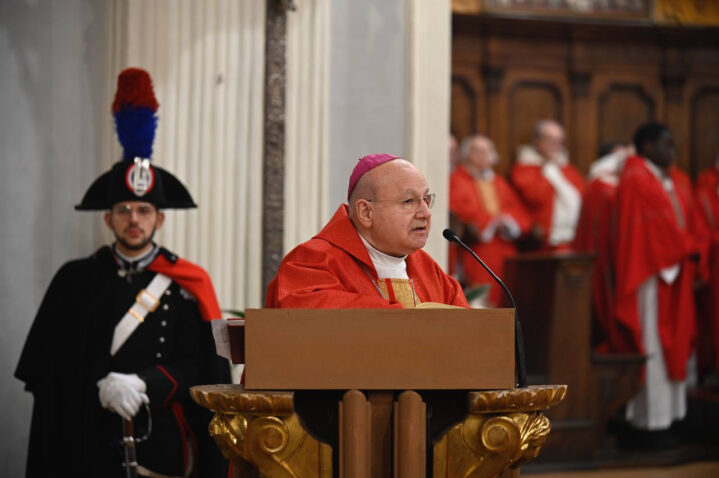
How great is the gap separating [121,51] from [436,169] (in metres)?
1.91

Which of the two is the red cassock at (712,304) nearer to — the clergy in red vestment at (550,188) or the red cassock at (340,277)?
the clergy in red vestment at (550,188)

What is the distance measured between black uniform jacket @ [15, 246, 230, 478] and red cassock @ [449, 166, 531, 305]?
16.5 feet

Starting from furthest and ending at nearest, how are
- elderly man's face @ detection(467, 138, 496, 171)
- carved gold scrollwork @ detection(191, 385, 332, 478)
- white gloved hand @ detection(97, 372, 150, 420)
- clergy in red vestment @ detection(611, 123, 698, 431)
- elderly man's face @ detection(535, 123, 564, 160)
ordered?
elderly man's face @ detection(535, 123, 564, 160) → elderly man's face @ detection(467, 138, 496, 171) → clergy in red vestment @ detection(611, 123, 698, 431) → white gloved hand @ detection(97, 372, 150, 420) → carved gold scrollwork @ detection(191, 385, 332, 478)

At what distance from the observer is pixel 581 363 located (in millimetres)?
7484

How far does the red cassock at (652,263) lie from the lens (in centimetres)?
787

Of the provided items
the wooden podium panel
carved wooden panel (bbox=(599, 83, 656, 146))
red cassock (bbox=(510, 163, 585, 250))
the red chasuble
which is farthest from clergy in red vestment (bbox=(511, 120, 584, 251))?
the wooden podium panel

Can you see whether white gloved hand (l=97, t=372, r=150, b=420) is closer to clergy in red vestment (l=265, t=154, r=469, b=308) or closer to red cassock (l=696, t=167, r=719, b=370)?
clergy in red vestment (l=265, t=154, r=469, b=308)

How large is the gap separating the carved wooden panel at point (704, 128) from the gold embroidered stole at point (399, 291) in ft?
29.0

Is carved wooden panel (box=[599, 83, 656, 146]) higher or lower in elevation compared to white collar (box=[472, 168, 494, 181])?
higher

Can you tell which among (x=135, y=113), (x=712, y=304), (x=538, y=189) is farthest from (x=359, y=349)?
(x=538, y=189)

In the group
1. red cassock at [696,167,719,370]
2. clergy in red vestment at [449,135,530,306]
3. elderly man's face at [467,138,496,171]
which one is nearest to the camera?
red cassock at [696,167,719,370]

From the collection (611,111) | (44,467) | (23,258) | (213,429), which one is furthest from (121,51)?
(611,111)

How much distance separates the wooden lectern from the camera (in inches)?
103

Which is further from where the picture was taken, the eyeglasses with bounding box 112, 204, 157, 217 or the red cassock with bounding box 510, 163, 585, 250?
the red cassock with bounding box 510, 163, 585, 250
